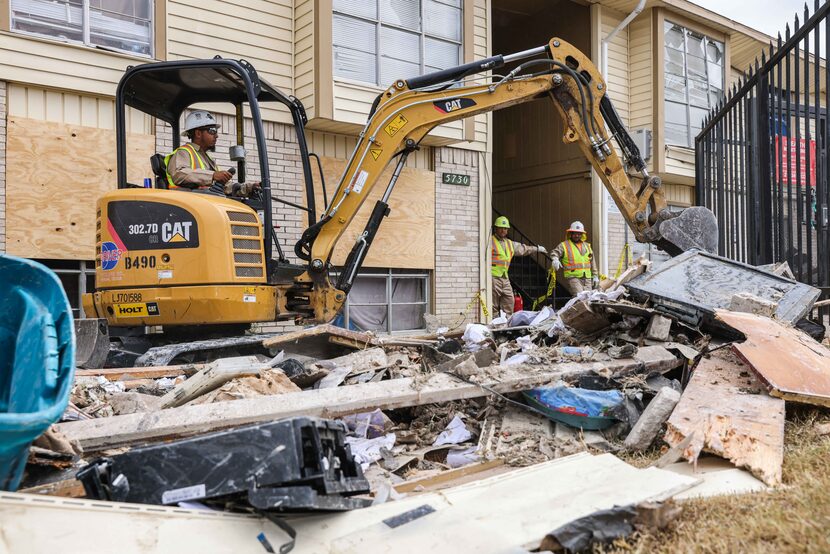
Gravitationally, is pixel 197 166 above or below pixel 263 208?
above

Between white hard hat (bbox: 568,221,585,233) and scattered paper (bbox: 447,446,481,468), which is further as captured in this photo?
white hard hat (bbox: 568,221,585,233)

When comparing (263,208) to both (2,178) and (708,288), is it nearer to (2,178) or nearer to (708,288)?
(2,178)

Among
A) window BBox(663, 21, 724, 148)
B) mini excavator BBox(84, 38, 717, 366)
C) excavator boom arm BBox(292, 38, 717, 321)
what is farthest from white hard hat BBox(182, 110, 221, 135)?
window BBox(663, 21, 724, 148)

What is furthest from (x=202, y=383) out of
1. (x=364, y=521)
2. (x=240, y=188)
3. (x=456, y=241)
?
(x=456, y=241)

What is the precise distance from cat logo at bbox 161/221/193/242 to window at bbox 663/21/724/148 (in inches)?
457

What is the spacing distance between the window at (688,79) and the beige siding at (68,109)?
1087 cm

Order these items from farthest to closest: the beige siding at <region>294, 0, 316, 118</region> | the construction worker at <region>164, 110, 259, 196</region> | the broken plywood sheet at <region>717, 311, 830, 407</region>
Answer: the beige siding at <region>294, 0, 316, 118</region> → the construction worker at <region>164, 110, 259, 196</region> → the broken plywood sheet at <region>717, 311, 830, 407</region>

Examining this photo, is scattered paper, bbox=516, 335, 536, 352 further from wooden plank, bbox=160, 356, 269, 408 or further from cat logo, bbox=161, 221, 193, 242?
cat logo, bbox=161, 221, 193, 242

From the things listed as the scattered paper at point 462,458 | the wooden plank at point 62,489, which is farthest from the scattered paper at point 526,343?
the wooden plank at point 62,489

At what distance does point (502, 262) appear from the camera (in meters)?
11.9

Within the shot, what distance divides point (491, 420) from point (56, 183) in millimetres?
5994

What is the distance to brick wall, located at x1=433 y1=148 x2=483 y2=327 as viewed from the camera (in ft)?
35.8

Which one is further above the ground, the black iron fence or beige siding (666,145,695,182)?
beige siding (666,145,695,182)

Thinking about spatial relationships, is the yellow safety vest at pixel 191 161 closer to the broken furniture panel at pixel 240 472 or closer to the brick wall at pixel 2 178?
the brick wall at pixel 2 178
